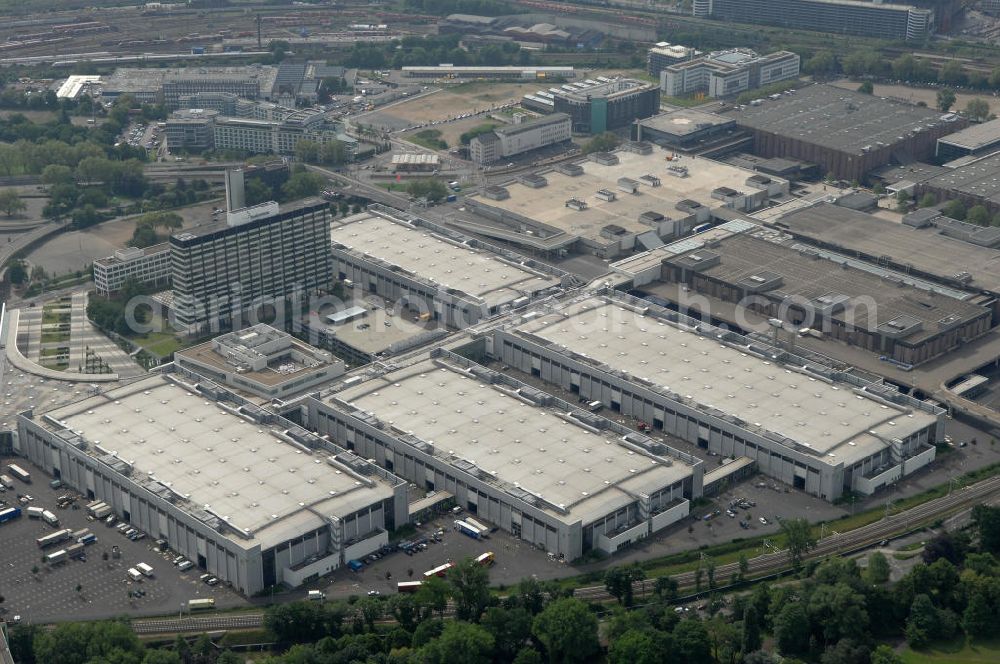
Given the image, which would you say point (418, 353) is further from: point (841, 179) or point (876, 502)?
point (841, 179)

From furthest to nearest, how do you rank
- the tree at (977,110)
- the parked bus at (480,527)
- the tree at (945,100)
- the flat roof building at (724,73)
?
the flat roof building at (724,73), the tree at (945,100), the tree at (977,110), the parked bus at (480,527)

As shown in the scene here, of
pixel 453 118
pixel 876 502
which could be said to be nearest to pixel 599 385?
pixel 876 502

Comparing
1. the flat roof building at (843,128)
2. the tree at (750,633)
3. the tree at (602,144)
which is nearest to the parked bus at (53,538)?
the tree at (750,633)

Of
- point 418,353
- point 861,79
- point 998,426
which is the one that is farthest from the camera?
point 861,79

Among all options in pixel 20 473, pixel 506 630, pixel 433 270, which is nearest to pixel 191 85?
pixel 433 270

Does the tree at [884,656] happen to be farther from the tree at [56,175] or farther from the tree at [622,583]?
the tree at [56,175]

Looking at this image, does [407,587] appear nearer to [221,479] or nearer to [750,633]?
[221,479]

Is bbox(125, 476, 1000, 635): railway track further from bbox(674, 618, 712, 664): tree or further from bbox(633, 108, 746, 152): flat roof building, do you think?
bbox(633, 108, 746, 152): flat roof building
